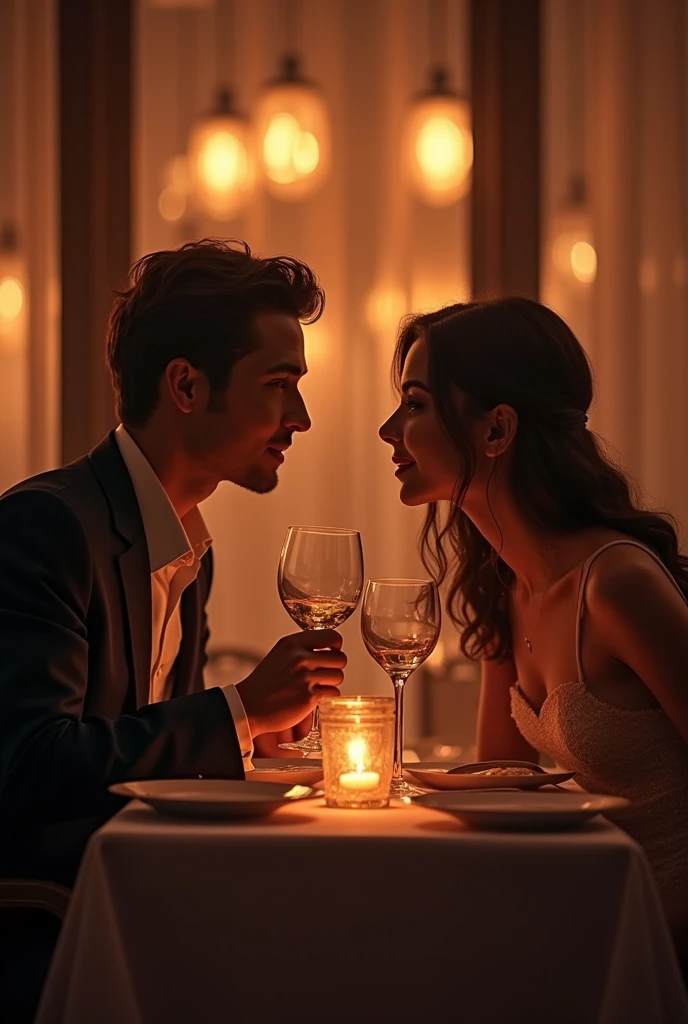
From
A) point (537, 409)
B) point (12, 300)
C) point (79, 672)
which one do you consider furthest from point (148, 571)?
point (12, 300)

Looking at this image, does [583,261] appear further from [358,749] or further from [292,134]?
[358,749]

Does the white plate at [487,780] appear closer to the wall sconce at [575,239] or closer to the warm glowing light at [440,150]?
the warm glowing light at [440,150]

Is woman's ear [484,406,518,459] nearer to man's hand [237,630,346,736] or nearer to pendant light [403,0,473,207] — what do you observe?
man's hand [237,630,346,736]

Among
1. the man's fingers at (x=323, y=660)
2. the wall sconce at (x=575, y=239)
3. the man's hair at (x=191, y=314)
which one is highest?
the wall sconce at (x=575, y=239)

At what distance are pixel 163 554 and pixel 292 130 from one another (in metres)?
2.51

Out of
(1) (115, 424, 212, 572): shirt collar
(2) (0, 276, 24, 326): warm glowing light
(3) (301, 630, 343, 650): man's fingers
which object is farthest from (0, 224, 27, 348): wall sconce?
(3) (301, 630, 343, 650): man's fingers

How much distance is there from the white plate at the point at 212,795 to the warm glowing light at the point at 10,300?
3196 millimetres

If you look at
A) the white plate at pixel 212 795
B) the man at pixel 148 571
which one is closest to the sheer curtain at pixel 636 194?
the man at pixel 148 571

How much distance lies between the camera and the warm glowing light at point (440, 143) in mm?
3998

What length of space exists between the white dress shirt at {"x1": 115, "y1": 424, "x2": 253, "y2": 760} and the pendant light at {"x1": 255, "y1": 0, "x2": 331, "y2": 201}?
2.16 meters

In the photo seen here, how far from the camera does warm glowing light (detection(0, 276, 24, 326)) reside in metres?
4.36

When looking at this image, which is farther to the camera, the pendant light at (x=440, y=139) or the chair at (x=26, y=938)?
the pendant light at (x=440, y=139)

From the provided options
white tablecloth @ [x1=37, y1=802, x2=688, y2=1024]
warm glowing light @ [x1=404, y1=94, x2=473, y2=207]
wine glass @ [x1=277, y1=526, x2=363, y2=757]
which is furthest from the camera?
warm glowing light @ [x1=404, y1=94, x2=473, y2=207]

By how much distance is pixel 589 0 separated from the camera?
4.20m
